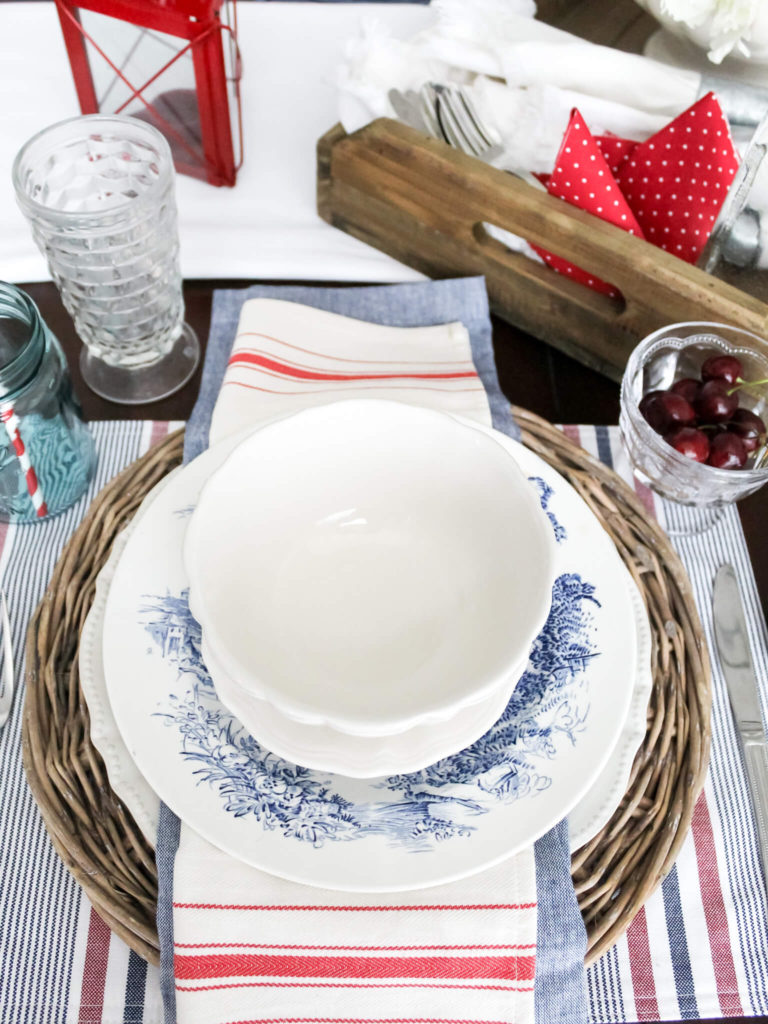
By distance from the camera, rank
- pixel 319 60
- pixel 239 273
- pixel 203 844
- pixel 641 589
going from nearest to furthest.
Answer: pixel 203 844 → pixel 641 589 → pixel 239 273 → pixel 319 60

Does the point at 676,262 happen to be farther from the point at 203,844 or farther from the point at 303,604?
the point at 203,844

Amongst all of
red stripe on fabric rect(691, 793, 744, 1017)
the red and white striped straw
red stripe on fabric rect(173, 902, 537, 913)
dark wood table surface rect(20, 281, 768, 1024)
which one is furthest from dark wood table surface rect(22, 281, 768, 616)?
red stripe on fabric rect(173, 902, 537, 913)

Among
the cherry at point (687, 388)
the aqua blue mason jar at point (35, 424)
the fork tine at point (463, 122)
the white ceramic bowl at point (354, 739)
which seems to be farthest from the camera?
the fork tine at point (463, 122)

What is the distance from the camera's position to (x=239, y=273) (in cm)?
74

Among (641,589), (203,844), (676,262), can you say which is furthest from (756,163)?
(203,844)

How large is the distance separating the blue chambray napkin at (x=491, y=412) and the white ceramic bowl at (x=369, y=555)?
0.33 ft

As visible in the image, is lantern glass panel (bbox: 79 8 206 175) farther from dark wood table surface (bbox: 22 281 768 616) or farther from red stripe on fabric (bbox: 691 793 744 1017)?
red stripe on fabric (bbox: 691 793 744 1017)

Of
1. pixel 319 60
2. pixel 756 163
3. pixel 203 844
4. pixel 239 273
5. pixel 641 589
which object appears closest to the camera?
pixel 203 844

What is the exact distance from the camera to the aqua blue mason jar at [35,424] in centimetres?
50

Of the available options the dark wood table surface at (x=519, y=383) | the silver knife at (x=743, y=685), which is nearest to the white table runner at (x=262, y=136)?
the dark wood table surface at (x=519, y=383)

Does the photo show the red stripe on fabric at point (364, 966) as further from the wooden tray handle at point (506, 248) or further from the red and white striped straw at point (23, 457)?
the wooden tray handle at point (506, 248)

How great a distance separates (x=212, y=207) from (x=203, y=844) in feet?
1.84

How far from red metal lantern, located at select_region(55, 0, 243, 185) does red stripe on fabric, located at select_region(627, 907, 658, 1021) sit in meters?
0.63

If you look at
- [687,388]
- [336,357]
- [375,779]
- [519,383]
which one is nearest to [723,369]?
[687,388]
